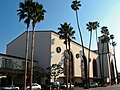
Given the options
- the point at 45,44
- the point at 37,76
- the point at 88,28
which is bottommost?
the point at 37,76

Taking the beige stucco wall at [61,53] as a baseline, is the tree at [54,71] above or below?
below

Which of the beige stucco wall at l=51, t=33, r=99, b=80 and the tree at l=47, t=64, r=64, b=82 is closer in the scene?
the tree at l=47, t=64, r=64, b=82

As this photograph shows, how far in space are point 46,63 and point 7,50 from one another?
54.5 feet

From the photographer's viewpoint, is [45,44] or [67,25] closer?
[67,25]

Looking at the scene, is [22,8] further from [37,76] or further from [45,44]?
[45,44]

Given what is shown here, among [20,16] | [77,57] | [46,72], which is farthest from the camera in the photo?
[77,57]

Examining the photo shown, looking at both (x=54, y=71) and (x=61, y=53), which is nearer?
(x=54, y=71)

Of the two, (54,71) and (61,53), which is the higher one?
(61,53)

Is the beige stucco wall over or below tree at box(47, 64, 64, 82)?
over

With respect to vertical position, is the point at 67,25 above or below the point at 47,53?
above

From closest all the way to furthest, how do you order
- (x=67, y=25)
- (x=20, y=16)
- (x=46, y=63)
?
(x=20, y=16) < (x=67, y=25) < (x=46, y=63)

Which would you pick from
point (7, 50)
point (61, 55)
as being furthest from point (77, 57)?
point (7, 50)

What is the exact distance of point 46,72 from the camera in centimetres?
6481

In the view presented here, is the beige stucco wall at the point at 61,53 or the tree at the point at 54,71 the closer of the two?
the tree at the point at 54,71
